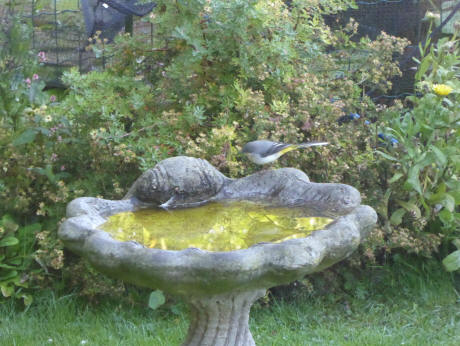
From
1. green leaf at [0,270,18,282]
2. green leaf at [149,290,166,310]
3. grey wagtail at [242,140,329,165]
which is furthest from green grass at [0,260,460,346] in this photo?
grey wagtail at [242,140,329,165]

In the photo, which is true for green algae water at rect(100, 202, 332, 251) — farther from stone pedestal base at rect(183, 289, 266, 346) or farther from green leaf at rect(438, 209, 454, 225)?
green leaf at rect(438, 209, 454, 225)

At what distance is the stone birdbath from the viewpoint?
2.08 m

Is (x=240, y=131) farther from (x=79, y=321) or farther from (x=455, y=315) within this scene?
(x=455, y=315)

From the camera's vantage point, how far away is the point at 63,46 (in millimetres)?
6625

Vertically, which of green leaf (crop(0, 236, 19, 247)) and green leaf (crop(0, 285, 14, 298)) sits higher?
green leaf (crop(0, 236, 19, 247))

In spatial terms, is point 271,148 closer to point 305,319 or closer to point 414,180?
point 414,180

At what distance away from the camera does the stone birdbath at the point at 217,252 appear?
208cm

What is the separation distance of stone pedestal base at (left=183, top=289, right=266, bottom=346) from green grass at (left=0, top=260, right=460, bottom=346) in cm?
89

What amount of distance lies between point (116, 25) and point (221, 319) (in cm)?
422

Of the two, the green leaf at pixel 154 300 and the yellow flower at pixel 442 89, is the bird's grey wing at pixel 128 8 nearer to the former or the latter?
the yellow flower at pixel 442 89

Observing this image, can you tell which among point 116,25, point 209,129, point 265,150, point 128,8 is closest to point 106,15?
point 116,25

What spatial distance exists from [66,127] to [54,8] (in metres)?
3.00

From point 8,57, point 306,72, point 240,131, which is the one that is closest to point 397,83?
point 306,72

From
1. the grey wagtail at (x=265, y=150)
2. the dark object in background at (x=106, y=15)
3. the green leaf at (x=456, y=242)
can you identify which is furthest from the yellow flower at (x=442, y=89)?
the dark object in background at (x=106, y=15)
